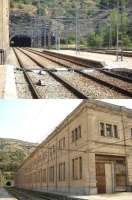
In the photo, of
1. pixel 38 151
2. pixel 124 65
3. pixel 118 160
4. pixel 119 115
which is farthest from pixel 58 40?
pixel 38 151

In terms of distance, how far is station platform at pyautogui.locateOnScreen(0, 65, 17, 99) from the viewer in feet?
16.2

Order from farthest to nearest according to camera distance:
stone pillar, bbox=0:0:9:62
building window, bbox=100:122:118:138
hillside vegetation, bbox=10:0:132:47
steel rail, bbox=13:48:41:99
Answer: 1. building window, bbox=100:122:118:138
2. steel rail, bbox=13:48:41:99
3. stone pillar, bbox=0:0:9:62
4. hillside vegetation, bbox=10:0:132:47

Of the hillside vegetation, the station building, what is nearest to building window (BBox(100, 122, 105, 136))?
the station building

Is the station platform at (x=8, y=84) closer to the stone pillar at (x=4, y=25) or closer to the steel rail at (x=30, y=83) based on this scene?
the steel rail at (x=30, y=83)

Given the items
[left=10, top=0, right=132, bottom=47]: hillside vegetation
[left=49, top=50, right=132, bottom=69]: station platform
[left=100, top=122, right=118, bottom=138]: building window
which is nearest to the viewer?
[left=10, top=0, right=132, bottom=47]: hillside vegetation

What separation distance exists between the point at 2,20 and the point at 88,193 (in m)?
5.87

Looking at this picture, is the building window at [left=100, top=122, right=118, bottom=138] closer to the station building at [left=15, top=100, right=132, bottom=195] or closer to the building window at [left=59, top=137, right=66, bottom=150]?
the station building at [left=15, top=100, right=132, bottom=195]

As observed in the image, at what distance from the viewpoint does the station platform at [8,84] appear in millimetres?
4930

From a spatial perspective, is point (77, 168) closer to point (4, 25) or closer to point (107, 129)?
point (107, 129)

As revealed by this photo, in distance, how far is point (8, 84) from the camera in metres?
5.39

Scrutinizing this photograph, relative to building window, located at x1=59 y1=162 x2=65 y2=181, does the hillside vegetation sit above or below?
above

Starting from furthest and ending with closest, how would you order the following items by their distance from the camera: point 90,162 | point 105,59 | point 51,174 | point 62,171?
point 51,174, point 62,171, point 90,162, point 105,59

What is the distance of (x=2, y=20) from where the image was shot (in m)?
5.11

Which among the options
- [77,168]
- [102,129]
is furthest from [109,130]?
[77,168]
